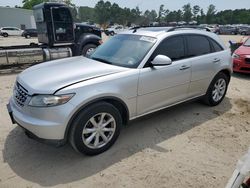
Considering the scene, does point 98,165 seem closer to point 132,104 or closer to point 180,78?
point 132,104

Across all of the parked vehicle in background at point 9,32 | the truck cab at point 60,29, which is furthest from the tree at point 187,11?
the truck cab at point 60,29

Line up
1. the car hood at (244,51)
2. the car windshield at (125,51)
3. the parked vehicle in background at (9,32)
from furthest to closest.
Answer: the parked vehicle in background at (9,32) → the car hood at (244,51) → the car windshield at (125,51)

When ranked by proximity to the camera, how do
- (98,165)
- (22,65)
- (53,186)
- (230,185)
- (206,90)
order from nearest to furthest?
(230,185)
(53,186)
(98,165)
(206,90)
(22,65)

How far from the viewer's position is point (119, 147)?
11.9 feet

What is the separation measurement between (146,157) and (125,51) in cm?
175

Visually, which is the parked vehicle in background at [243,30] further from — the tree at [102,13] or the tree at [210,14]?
the tree at [102,13]

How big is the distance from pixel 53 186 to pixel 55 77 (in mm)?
1409

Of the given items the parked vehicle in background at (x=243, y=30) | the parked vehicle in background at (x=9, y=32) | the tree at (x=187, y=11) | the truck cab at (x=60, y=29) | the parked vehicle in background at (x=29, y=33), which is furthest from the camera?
the tree at (x=187, y=11)

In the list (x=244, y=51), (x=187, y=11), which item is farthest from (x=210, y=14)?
(x=244, y=51)

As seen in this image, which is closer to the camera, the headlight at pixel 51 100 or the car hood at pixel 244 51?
the headlight at pixel 51 100

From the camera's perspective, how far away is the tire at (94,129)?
3078 mm

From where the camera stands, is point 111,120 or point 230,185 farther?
point 111,120

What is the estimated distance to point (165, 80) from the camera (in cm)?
393

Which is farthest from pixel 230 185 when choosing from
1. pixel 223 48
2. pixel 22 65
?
pixel 22 65
